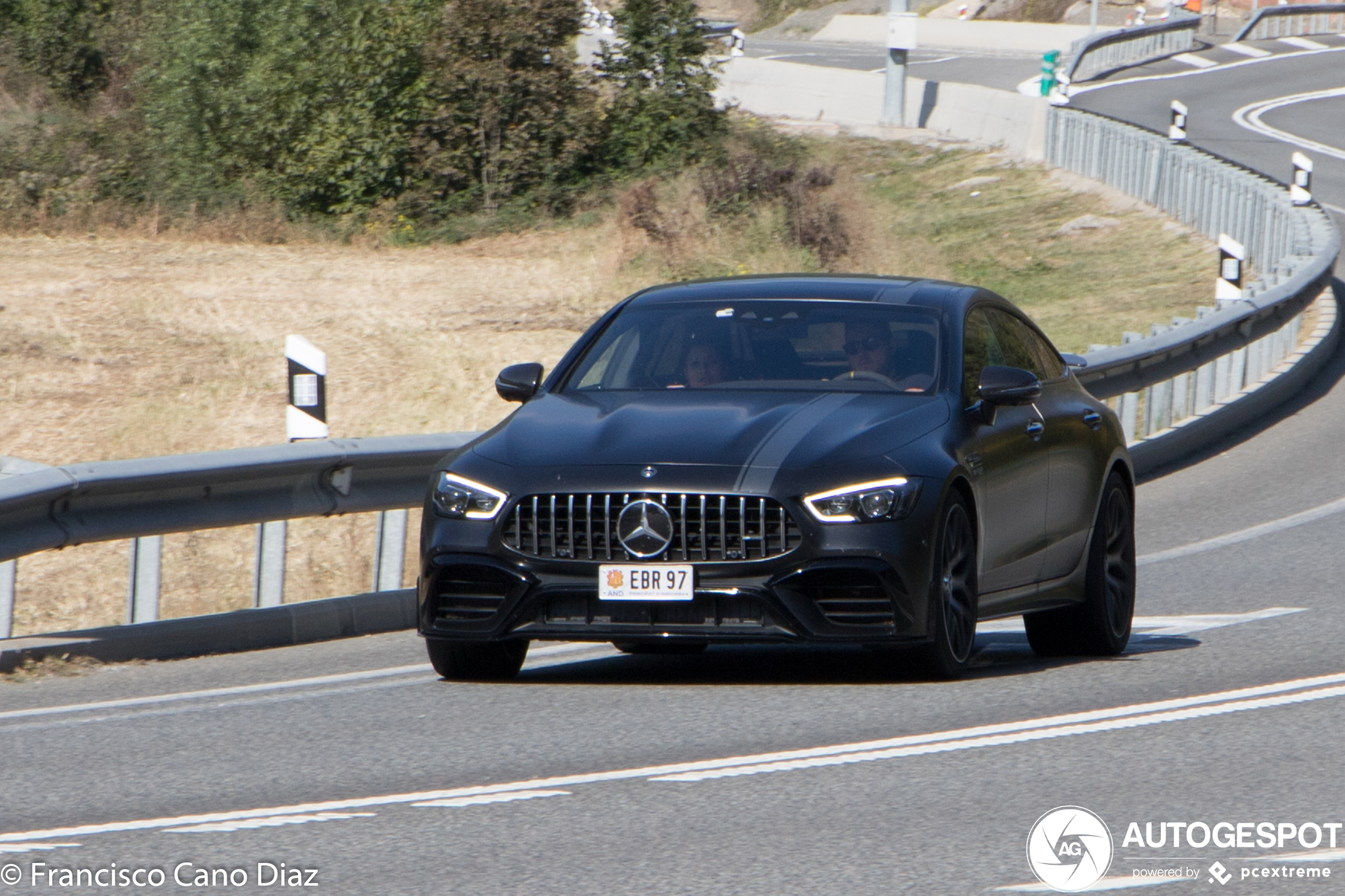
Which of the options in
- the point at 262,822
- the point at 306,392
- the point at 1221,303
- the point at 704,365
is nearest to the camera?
the point at 262,822

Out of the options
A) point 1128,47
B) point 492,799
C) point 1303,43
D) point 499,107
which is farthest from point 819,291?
point 1303,43

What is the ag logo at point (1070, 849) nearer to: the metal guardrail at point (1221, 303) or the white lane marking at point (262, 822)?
the white lane marking at point (262, 822)

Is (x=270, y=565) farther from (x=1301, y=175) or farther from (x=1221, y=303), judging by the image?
(x=1301, y=175)

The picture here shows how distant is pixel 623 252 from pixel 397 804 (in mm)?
25615

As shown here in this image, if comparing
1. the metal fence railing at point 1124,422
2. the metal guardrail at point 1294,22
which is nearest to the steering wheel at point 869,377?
the metal fence railing at point 1124,422

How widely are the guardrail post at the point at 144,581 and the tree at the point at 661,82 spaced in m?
30.8

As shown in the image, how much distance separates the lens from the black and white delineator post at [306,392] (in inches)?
448

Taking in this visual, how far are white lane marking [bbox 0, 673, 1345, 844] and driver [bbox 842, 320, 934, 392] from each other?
1608 mm

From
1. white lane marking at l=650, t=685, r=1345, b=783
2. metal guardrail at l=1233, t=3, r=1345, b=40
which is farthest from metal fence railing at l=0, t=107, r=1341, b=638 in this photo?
metal guardrail at l=1233, t=3, r=1345, b=40

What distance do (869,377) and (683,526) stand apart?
1.32m

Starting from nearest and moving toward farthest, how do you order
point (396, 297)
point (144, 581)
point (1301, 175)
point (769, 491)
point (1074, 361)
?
1. point (769, 491)
2. point (144, 581)
3. point (1074, 361)
4. point (396, 297)
5. point (1301, 175)

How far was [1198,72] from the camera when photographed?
5978 centimetres

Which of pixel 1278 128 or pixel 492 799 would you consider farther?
pixel 1278 128

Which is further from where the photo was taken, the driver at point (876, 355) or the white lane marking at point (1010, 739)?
the driver at point (876, 355)
